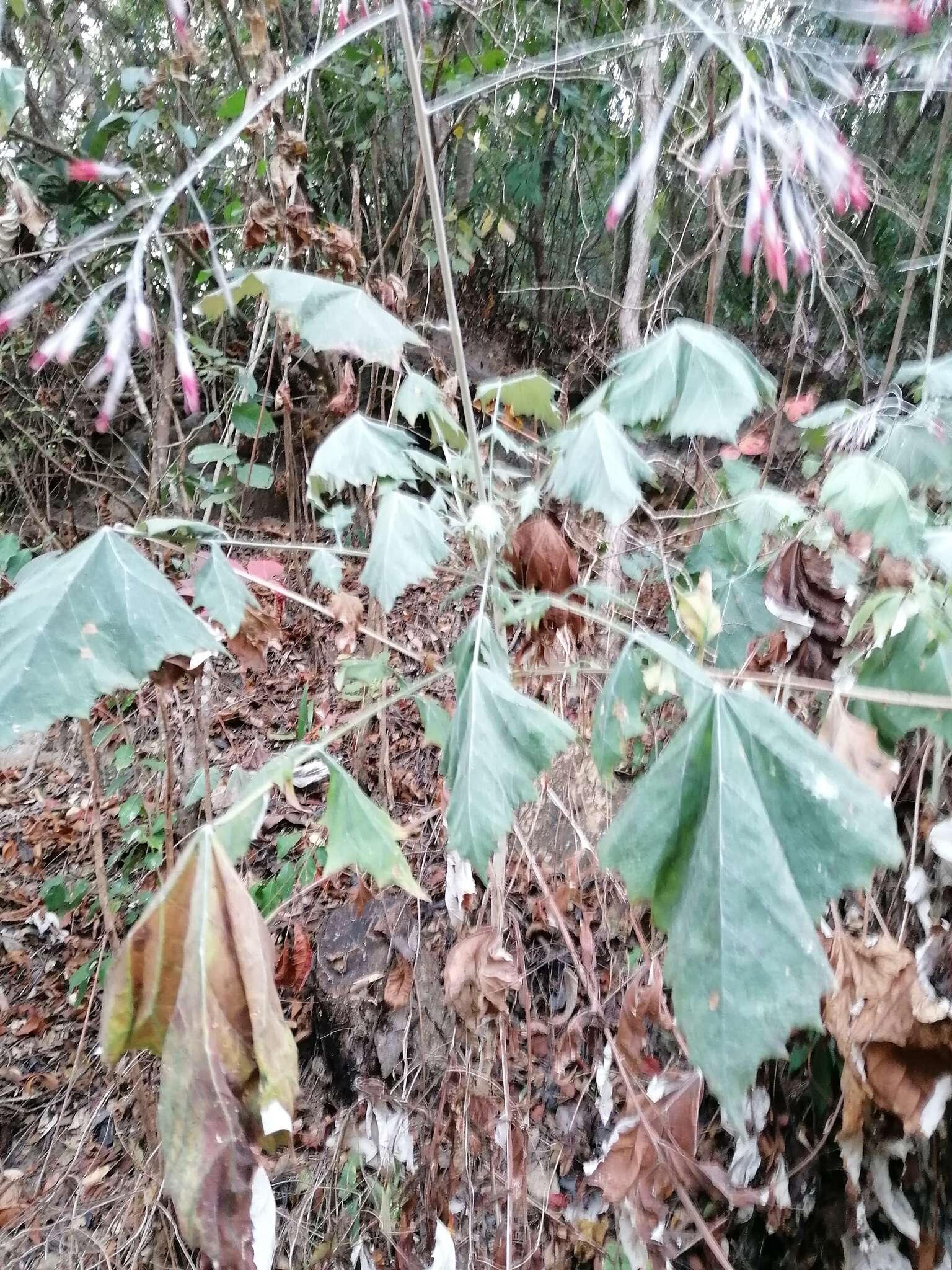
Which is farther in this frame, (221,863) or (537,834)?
(537,834)

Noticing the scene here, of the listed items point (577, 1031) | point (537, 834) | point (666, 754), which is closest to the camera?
point (666, 754)

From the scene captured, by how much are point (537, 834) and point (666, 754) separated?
1.27 metres

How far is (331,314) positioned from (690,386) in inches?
18.4

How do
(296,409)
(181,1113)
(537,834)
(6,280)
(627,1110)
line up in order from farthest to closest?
(296,409) < (6,280) < (537,834) < (627,1110) < (181,1113)

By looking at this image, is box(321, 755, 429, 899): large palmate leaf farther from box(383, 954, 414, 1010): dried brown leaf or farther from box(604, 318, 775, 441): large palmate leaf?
Answer: box(383, 954, 414, 1010): dried brown leaf

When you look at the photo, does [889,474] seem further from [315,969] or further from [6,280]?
[6,280]

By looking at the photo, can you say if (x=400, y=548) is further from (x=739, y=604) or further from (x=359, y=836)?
(x=739, y=604)

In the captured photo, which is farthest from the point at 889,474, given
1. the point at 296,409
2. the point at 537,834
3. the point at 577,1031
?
the point at 296,409

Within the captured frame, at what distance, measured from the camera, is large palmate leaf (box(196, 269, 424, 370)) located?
661mm

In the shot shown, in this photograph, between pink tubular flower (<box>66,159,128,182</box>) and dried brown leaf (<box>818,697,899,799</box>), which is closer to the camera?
pink tubular flower (<box>66,159,128,182</box>)

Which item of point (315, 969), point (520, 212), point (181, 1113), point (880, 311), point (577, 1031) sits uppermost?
point (520, 212)

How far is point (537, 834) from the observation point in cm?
178

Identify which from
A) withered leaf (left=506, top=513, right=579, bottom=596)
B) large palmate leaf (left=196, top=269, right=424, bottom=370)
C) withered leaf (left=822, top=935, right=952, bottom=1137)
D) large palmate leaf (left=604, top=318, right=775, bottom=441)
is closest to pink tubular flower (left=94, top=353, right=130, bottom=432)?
large palmate leaf (left=196, top=269, right=424, bottom=370)

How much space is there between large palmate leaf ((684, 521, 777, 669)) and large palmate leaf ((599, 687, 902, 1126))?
60cm
